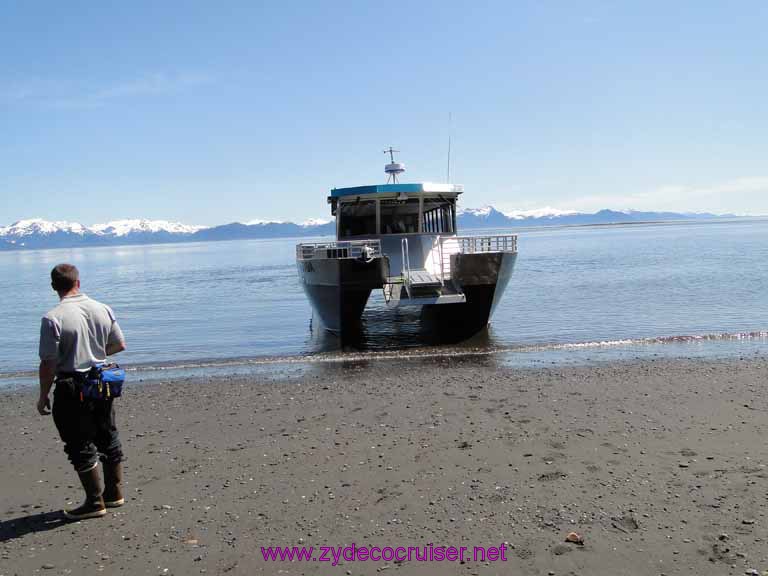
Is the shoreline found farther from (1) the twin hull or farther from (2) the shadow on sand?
(2) the shadow on sand

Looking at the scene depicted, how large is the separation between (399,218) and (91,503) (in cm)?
1349

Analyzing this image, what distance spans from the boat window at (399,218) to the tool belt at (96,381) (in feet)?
43.2

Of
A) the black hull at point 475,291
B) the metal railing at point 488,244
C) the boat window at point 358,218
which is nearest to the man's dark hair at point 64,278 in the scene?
the black hull at point 475,291

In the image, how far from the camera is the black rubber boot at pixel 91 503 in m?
5.20

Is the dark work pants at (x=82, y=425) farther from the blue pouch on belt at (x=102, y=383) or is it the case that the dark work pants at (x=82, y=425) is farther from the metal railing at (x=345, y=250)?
the metal railing at (x=345, y=250)

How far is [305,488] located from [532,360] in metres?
8.24

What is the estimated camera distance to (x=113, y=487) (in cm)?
545

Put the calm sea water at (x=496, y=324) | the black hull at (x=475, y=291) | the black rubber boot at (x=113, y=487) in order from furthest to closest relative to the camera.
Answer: the black hull at (x=475, y=291), the calm sea water at (x=496, y=324), the black rubber boot at (x=113, y=487)

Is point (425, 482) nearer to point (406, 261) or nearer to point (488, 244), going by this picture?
point (488, 244)

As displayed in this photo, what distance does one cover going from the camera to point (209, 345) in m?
17.8

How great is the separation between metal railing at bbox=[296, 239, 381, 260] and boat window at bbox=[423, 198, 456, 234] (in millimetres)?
2376

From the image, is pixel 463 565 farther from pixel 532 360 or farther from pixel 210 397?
pixel 532 360

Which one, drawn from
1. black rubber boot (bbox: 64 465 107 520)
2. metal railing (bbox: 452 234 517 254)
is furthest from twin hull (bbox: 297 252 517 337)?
black rubber boot (bbox: 64 465 107 520)

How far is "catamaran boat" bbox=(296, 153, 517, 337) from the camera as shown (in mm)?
15219
